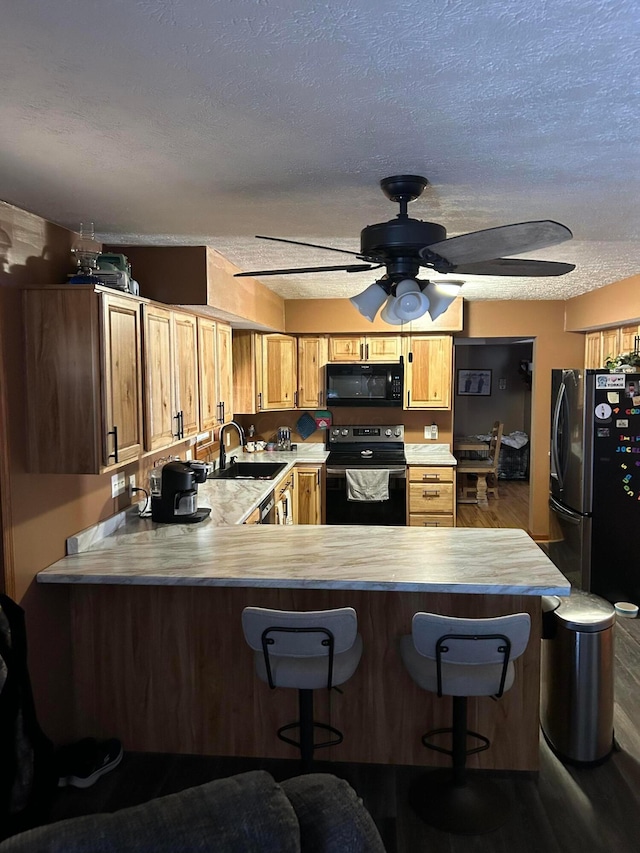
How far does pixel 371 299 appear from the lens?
2.27 meters

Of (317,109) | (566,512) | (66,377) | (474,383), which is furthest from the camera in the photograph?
(474,383)

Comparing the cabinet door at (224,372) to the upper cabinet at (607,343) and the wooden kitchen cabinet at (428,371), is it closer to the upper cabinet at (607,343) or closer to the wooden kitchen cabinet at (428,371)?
the wooden kitchen cabinet at (428,371)

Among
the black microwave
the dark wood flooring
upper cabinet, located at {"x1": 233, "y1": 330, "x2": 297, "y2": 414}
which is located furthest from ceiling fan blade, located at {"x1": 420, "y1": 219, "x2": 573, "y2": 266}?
the black microwave

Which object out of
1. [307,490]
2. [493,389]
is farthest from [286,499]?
[493,389]

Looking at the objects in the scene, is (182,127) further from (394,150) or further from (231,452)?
(231,452)

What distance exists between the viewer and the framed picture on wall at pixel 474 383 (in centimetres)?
995

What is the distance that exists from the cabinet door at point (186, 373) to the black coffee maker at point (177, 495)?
28cm

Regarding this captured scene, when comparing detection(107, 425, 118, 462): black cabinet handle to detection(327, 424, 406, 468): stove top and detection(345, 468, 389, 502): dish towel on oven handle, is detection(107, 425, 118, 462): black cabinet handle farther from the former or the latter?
detection(327, 424, 406, 468): stove top

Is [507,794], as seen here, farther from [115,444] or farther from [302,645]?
[115,444]

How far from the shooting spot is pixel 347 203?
2.43 m

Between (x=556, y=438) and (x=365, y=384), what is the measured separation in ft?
5.83

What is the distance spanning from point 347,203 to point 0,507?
1.73m

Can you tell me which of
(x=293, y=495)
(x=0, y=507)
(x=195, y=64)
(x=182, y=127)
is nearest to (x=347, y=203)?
(x=182, y=127)

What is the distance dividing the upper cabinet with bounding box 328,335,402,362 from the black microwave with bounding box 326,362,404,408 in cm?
12
